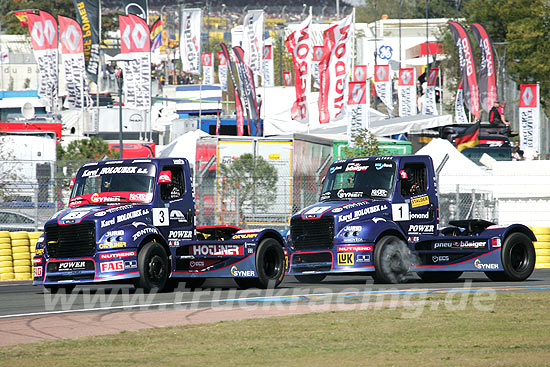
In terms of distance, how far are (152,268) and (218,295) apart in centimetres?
111

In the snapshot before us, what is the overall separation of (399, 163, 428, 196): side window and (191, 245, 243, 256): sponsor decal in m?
3.30

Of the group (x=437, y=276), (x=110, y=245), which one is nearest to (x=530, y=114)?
(x=437, y=276)

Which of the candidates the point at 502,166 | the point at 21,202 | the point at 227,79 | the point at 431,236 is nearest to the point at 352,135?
the point at 502,166

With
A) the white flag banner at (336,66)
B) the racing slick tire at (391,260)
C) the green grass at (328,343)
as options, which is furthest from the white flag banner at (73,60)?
the green grass at (328,343)

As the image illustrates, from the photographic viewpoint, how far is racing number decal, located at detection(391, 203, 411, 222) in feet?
56.5

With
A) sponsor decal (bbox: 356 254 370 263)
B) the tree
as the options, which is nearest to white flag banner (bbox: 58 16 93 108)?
the tree

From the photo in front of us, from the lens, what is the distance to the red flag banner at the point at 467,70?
129 ft

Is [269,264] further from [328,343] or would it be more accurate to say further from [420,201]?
[328,343]

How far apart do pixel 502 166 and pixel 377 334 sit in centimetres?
1927

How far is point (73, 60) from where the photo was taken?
4800cm

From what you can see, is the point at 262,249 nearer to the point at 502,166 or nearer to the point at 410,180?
the point at 410,180

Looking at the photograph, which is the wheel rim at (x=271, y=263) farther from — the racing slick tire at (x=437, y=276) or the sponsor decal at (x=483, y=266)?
the sponsor decal at (x=483, y=266)

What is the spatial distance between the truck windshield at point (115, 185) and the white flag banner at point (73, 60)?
31.4 m

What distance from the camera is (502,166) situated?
2884 cm
